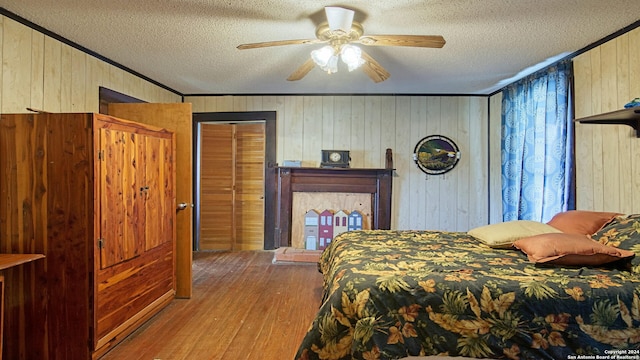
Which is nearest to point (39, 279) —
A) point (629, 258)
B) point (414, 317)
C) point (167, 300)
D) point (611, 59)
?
point (167, 300)

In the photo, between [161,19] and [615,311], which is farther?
[161,19]

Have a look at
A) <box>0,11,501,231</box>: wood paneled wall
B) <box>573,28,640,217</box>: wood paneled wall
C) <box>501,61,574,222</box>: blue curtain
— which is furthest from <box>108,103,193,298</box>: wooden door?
<box>573,28,640,217</box>: wood paneled wall

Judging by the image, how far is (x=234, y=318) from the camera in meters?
2.71

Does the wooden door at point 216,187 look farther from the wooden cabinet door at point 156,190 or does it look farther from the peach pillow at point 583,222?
the peach pillow at point 583,222

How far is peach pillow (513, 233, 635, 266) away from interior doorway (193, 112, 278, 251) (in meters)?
3.58

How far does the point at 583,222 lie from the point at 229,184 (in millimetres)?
4169

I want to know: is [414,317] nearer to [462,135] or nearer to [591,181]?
[591,181]

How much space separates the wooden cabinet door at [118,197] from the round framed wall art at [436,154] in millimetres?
3488

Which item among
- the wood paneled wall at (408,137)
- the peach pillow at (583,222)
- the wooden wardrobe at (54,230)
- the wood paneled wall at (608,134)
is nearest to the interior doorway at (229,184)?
the wood paneled wall at (408,137)

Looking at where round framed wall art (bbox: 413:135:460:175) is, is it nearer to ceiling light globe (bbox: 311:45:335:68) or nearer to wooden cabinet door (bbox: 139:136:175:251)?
ceiling light globe (bbox: 311:45:335:68)

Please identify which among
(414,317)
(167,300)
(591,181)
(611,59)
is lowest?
(167,300)

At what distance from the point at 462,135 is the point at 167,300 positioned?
411cm

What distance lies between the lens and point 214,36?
8.91 ft

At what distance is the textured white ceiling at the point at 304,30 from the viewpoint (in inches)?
87.5
